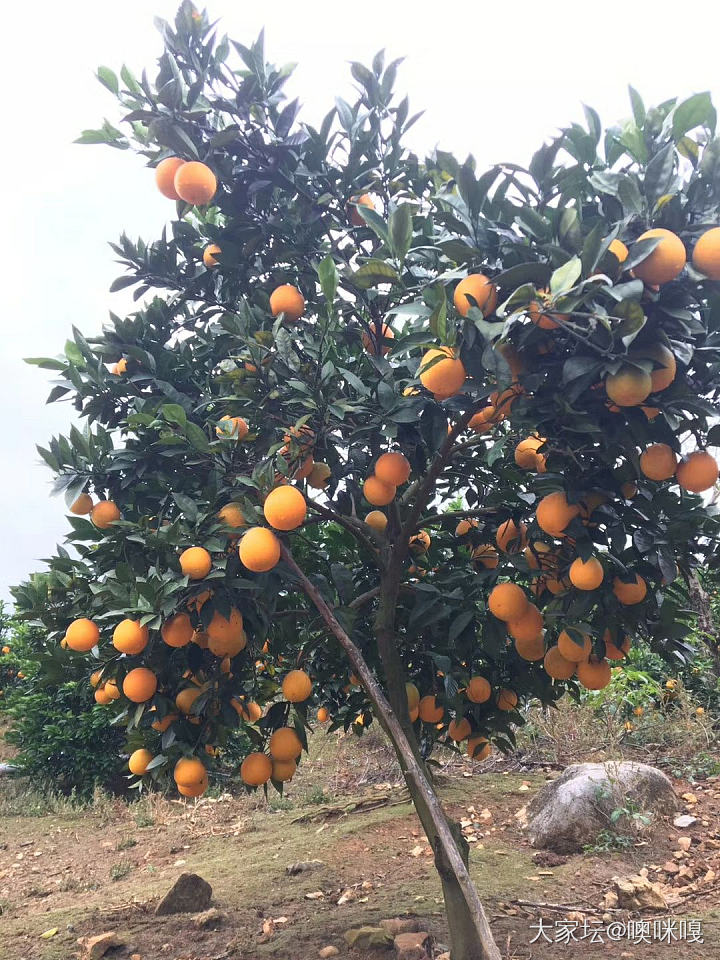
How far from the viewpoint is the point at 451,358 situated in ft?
6.35

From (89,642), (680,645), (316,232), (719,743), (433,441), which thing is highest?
(316,232)

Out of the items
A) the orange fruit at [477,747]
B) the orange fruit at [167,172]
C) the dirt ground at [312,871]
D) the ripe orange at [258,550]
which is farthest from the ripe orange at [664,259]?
the dirt ground at [312,871]

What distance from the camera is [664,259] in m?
1.73

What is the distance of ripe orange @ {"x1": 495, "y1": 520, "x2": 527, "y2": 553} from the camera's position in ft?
9.04

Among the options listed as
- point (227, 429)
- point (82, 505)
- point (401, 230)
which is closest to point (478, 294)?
point (401, 230)

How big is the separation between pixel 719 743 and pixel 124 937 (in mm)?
5077

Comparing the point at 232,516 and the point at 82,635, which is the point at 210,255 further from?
the point at 82,635

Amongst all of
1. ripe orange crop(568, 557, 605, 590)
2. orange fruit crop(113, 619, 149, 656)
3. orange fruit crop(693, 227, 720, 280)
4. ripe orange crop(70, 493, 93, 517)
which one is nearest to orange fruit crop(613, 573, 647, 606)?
ripe orange crop(568, 557, 605, 590)

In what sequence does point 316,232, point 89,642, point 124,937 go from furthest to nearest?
point 124,937, point 316,232, point 89,642

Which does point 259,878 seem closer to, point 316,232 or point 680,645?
point 680,645

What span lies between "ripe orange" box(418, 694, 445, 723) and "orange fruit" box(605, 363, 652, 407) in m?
1.81

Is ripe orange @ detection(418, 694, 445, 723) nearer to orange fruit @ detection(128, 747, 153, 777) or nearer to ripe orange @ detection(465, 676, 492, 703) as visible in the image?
ripe orange @ detection(465, 676, 492, 703)

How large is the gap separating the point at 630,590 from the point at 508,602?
1.27ft

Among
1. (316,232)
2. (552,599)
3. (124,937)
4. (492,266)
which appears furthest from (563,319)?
(124,937)
